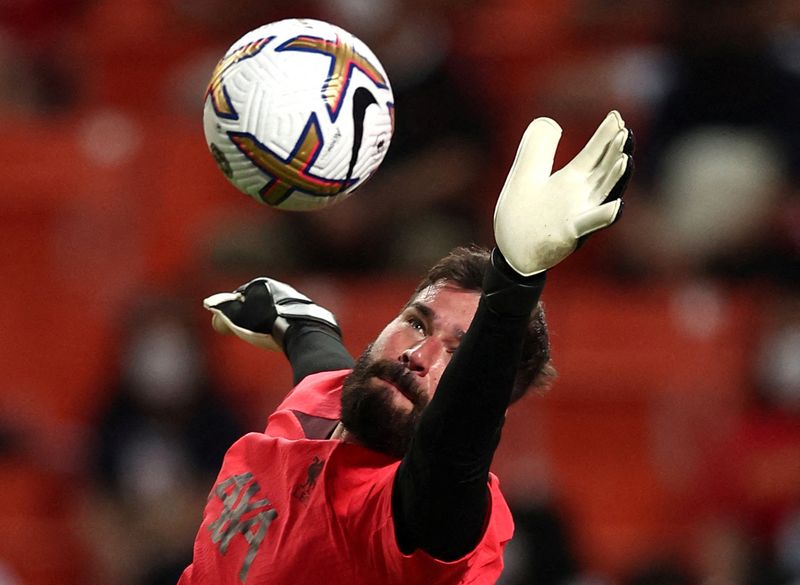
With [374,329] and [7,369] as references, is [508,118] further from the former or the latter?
[7,369]

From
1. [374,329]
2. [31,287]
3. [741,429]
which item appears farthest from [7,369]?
[741,429]

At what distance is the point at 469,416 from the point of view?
2.72 m

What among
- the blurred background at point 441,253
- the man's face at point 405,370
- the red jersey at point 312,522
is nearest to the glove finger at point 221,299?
the red jersey at point 312,522

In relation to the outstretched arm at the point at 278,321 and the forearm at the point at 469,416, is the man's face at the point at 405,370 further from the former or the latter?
the outstretched arm at the point at 278,321

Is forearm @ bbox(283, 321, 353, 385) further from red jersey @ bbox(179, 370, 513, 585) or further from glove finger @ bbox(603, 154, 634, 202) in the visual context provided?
glove finger @ bbox(603, 154, 634, 202)

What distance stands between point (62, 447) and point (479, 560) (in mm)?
3618

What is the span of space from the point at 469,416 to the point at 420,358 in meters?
0.43

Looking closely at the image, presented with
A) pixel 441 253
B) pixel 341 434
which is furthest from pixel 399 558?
pixel 441 253

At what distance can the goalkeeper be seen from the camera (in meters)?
2.72

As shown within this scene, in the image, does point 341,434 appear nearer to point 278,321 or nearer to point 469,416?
point 469,416

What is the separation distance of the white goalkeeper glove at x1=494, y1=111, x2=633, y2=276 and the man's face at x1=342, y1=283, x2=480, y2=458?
458mm

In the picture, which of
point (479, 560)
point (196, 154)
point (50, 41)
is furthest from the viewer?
point (50, 41)

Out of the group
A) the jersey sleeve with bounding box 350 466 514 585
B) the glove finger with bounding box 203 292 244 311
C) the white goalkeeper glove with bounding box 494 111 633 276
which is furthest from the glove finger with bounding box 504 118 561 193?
the glove finger with bounding box 203 292 244 311

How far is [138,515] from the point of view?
6.14 metres
